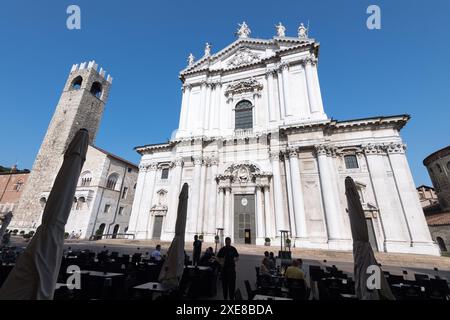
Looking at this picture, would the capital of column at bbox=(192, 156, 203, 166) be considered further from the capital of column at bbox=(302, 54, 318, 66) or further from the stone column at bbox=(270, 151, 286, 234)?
the capital of column at bbox=(302, 54, 318, 66)

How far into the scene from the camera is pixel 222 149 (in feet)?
74.4

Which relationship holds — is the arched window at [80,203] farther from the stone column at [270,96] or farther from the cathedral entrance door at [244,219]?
the stone column at [270,96]

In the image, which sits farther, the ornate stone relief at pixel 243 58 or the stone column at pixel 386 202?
the ornate stone relief at pixel 243 58

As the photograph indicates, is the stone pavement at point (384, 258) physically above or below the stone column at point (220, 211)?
below

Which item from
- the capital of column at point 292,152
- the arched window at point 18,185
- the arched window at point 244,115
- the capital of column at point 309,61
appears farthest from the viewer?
the arched window at point 18,185

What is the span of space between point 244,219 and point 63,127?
1399 inches

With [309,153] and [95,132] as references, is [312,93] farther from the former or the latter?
[95,132]

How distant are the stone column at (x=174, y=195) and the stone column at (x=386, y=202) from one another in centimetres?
1760

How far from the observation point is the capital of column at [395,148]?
17.6m

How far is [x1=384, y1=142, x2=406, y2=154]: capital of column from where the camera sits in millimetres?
17609

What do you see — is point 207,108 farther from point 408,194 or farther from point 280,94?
point 408,194

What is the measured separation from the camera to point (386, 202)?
55.1ft

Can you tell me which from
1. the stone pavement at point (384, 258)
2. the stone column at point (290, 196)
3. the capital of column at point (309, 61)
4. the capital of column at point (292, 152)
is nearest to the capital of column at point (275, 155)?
the stone column at point (290, 196)
